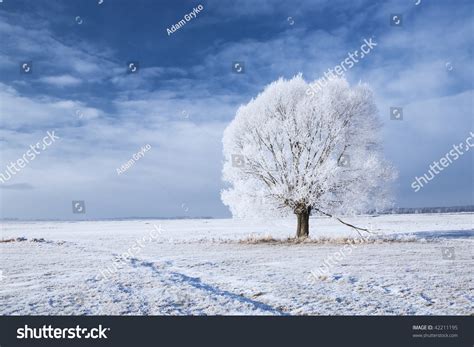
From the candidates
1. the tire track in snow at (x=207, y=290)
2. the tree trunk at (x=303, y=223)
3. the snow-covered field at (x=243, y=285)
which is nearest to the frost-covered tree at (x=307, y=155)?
the tree trunk at (x=303, y=223)

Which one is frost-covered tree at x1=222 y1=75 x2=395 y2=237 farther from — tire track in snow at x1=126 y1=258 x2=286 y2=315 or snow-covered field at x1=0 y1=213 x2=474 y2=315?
tire track in snow at x1=126 y1=258 x2=286 y2=315

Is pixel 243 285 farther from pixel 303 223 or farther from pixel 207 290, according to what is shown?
pixel 303 223

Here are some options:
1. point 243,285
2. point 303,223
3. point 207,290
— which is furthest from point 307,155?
point 207,290

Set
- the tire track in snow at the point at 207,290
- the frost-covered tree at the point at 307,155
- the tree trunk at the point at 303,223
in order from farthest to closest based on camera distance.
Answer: the tree trunk at the point at 303,223 < the frost-covered tree at the point at 307,155 < the tire track in snow at the point at 207,290

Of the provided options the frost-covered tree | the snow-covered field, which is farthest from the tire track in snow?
the frost-covered tree

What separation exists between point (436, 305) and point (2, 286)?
14.7m

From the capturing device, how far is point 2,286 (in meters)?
13.8

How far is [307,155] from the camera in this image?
28203 millimetres

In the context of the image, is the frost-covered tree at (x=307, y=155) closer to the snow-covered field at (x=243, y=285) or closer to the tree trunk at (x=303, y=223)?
the tree trunk at (x=303, y=223)

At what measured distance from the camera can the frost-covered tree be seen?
90.4 feet

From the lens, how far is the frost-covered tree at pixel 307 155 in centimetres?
2755
